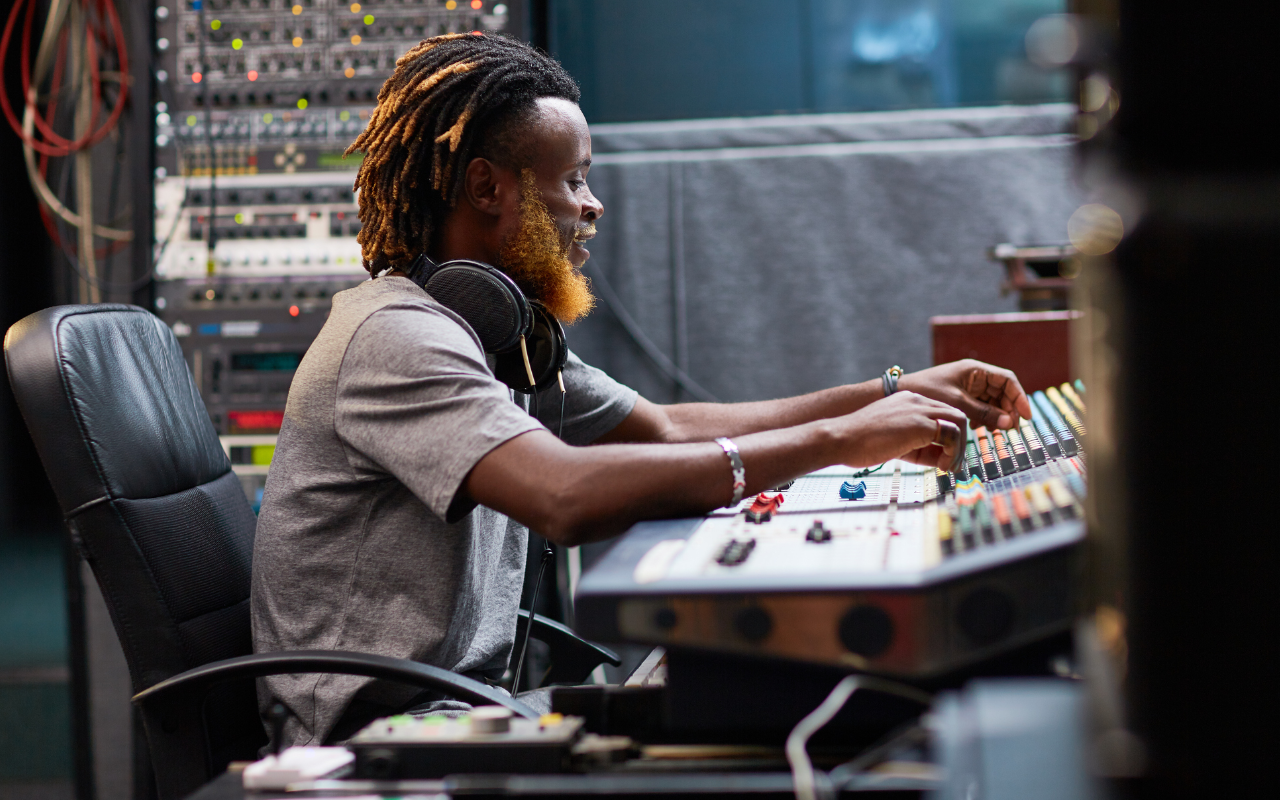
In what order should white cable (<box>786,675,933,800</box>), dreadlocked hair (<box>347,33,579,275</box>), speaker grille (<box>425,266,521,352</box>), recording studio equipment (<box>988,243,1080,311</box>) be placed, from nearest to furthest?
1. white cable (<box>786,675,933,800</box>)
2. speaker grille (<box>425,266,521,352</box>)
3. dreadlocked hair (<box>347,33,579,275</box>)
4. recording studio equipment (<box>988,243,1080,311</box>)

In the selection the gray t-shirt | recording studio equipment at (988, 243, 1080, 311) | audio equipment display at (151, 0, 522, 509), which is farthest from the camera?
audio equipment display at (151, 0, 522, 509)

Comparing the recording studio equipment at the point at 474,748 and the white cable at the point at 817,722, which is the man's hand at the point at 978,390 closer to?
the white cable at the point at 817,722

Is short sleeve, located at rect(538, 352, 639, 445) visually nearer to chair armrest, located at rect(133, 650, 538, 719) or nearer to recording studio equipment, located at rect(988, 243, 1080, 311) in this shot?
chair armrest, located at rect(133, 650, 538, 719)

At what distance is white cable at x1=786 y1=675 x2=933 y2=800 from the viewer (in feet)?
1.56

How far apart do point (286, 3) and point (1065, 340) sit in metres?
1.56

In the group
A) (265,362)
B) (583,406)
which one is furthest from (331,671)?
(265,362)

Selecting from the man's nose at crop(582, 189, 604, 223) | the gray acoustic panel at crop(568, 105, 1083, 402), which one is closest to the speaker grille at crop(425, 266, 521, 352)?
the man's nose at crop(582, 189, 604, 223)

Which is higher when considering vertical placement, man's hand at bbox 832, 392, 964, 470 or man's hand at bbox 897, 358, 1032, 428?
man's hand at bbox 832, 392, 964, 470

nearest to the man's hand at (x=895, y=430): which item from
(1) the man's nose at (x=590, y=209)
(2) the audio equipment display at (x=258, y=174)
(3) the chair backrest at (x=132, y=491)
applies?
(1) the man's nose at (x=590, y=209)

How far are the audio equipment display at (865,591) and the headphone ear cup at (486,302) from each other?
0.39m

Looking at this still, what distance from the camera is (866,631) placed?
558 millimetres

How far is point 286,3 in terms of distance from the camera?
198 centimetres

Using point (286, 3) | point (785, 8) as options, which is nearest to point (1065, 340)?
point (785, 8)

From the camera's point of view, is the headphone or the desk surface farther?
the headphone
